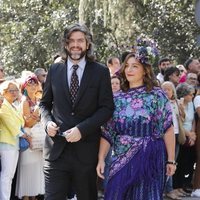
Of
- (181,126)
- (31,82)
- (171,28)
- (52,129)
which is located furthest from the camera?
(171,28)

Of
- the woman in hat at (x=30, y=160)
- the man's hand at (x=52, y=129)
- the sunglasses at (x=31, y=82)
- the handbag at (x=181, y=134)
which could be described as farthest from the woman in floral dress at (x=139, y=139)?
the handbag at (x=181, y=134)

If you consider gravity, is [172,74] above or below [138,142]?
above

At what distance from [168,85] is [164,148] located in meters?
2.96

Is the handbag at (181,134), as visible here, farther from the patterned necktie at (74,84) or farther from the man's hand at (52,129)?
the man's hand at (52,129)

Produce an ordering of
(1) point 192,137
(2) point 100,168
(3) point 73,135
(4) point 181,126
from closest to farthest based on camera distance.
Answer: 1. (3) point 73,135
2. (2) point 100,168
3. (4) point 181,126
4. (1) point 192,137

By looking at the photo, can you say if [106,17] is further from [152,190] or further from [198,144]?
[152,190]

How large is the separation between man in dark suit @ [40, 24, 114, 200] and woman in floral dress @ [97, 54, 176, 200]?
14cm

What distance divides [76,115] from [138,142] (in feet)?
2.05

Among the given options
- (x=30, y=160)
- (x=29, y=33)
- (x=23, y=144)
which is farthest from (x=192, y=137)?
(x=29, y=33)

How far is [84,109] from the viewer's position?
16.1ft

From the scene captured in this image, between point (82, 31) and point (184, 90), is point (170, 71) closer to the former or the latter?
point (184, 90)

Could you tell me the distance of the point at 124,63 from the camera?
5.17 metres

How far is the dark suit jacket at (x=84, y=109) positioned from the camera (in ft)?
16.0

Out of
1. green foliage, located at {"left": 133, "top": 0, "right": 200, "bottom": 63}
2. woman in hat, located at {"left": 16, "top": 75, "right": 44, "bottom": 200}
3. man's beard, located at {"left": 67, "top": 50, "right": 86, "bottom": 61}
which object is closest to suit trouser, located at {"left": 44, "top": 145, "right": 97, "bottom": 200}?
man's beard, located at {"left": 67, "top": 50, "right": 86, "bottom": 61}
